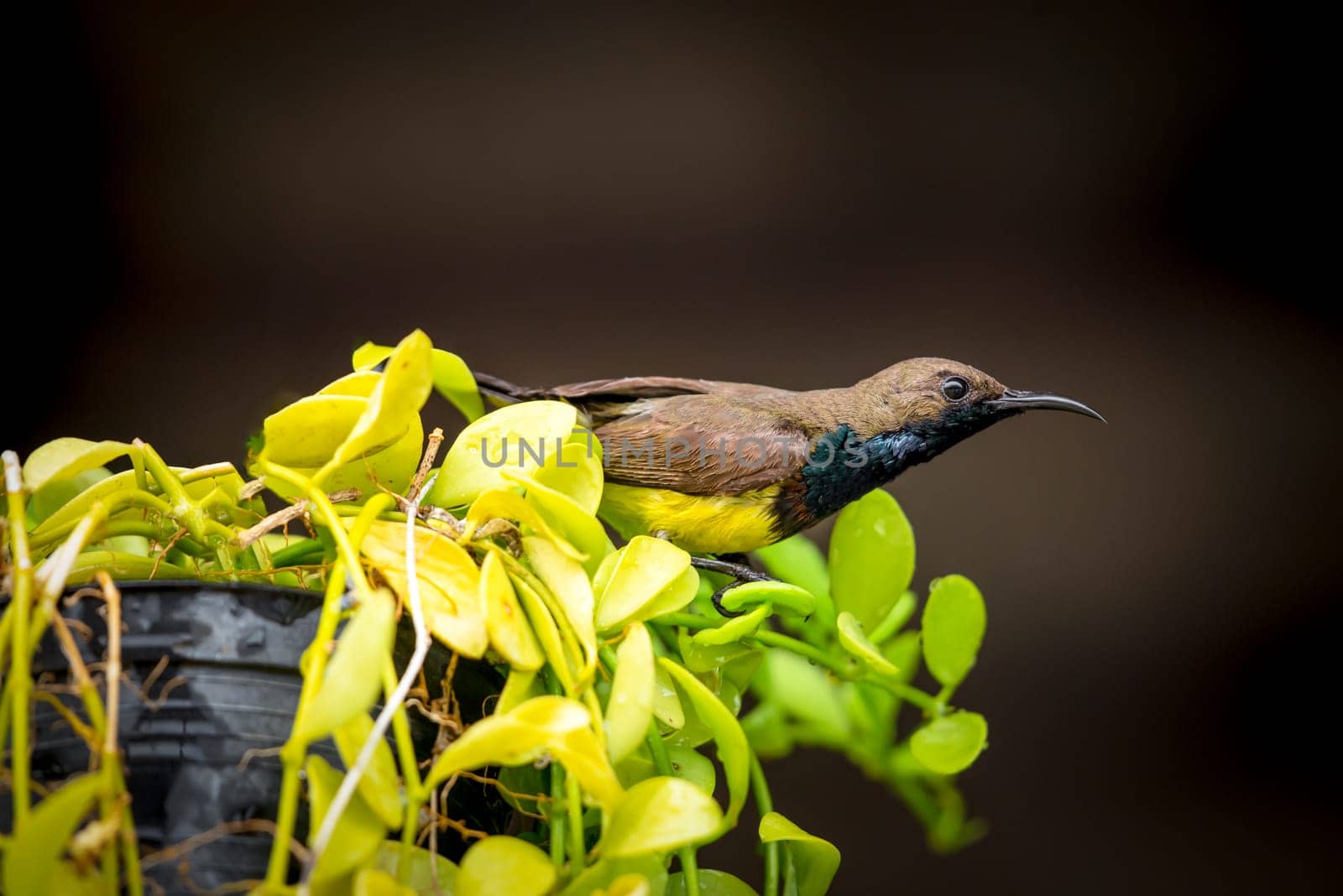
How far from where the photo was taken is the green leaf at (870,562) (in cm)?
68

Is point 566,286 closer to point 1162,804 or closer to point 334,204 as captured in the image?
point 334,204

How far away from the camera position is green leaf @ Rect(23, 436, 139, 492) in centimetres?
46

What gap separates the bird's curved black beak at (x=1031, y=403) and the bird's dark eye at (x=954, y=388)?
0.08 feet

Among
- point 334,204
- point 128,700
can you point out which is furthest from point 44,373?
point 128,700

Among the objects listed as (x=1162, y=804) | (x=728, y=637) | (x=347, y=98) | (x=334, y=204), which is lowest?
(x=1162, y=804)

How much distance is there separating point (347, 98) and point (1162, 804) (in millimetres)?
1557

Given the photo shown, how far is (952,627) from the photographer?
68cm

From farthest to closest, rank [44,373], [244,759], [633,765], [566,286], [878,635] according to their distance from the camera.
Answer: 1. [566,286]
2. [44,373]
3. [878,635]
4. [633,765]
5. [244,759]

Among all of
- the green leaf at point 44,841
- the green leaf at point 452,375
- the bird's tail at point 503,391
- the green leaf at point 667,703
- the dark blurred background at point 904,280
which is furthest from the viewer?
the dark blurred background at point 904,280

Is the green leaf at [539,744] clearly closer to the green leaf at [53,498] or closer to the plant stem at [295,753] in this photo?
the plant stem at [295,753]

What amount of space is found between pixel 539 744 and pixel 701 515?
0.52m

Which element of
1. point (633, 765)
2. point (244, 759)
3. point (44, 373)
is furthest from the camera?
point (44, 373)

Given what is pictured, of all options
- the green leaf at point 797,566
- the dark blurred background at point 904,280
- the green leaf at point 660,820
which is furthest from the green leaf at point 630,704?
the dark blurred background at point 904,280

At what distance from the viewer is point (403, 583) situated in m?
0.44
